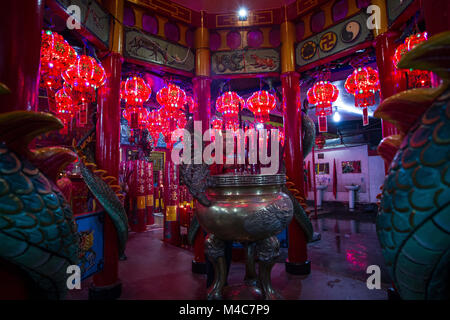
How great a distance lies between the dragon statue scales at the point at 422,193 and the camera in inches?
20.2

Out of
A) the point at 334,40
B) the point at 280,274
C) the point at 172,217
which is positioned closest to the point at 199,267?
the point at 280,274

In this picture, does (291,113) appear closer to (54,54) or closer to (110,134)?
(110,134)

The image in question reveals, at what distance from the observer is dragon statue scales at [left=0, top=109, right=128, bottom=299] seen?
2.10 feet

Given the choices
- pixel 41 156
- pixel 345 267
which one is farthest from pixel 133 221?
pixel 41 156

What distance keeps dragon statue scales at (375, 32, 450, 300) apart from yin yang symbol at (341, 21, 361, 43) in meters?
3.00

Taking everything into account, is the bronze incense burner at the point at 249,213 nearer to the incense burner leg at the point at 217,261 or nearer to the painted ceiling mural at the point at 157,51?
the incense burner leg at the point at 217,261

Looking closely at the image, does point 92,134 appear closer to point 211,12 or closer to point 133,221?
point 211,12

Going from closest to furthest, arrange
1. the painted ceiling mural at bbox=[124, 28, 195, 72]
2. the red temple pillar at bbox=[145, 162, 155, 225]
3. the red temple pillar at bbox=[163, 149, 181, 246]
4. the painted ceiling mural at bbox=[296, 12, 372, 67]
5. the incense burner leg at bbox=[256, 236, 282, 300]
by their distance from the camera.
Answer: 1. the incense burner leg at bbox=[256, 236, 282, 300]
2. the painted ceiling mural at bbox=[296, 12, 372, 67]
3. the painted ceiling mural at bbox=[124, 28, 195, 72]
4. the red temple pillar at bbox=[163, 149, 181, 246]
5. the red temple pillar at bbox=[145, 162, 155, 225]

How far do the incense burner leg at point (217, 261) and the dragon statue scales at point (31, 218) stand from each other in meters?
1.42

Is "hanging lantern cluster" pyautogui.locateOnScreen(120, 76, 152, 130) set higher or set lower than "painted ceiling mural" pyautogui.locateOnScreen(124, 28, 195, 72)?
lower

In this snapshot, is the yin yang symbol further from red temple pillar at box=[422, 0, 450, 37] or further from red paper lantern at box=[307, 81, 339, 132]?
red temple pillar at box=[422, 0, 450, 37]

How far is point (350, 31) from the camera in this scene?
305 cm

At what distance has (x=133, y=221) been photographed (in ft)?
21.7

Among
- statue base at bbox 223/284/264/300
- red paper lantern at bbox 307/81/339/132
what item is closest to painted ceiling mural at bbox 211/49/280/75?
red paper lantern at bbox 307/81/339/132
